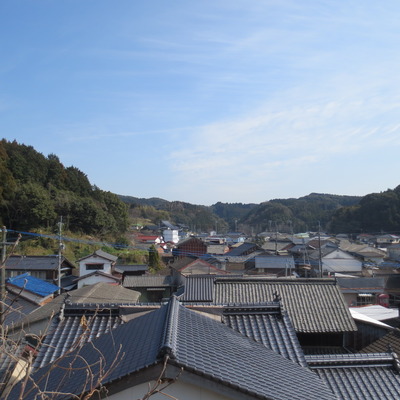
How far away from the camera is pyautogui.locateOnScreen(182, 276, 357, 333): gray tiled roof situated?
11.3 meters

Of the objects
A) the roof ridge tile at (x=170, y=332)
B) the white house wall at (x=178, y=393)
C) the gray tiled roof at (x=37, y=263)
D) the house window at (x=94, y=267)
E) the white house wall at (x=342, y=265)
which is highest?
the roof ridge tile at (x=170, y=332)

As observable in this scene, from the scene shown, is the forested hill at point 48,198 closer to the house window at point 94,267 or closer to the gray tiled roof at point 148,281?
the house window at point 94,267

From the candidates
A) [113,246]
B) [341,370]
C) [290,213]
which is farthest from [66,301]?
[290,213]

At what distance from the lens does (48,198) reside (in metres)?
33.2

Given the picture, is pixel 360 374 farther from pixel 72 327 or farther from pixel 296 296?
pixel 296 296

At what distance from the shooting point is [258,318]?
6.80 metres

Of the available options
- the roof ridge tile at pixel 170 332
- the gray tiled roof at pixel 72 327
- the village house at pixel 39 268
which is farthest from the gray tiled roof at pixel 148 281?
the roof ridge tile at pixel 170 332

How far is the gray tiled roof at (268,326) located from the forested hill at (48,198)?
2809 centimetres

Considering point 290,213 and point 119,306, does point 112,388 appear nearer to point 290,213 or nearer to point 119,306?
point 119,306

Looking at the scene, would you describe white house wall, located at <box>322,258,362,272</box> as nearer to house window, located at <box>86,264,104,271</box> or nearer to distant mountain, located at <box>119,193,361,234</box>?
house window, located at <box>86,264,104,271</box>

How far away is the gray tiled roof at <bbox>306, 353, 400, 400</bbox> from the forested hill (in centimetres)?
Result: 2937

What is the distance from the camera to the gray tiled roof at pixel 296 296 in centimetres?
1128

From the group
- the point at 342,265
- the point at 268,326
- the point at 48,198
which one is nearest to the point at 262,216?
the point at 342,265

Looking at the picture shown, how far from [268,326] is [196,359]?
292 cm
